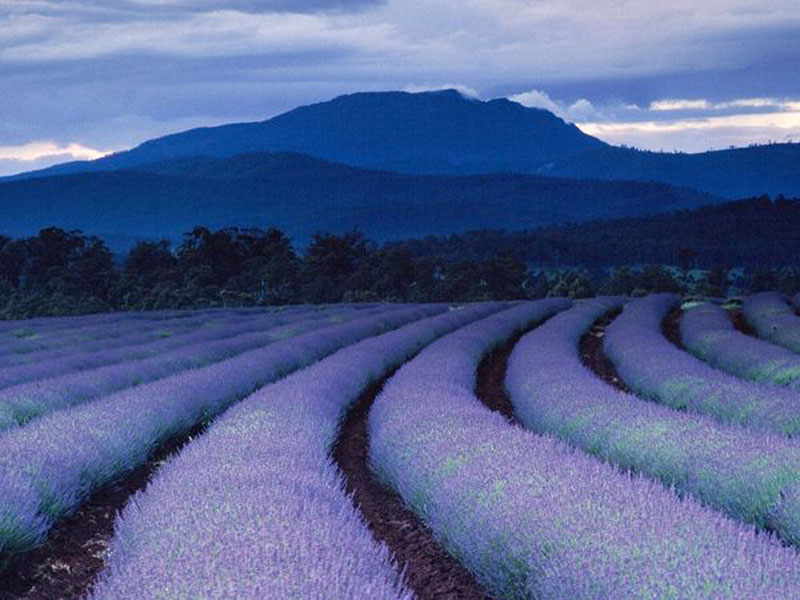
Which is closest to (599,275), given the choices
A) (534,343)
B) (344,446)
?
(534,343)

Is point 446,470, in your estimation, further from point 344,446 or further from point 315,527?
point 344,446

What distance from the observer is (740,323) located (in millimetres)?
22516

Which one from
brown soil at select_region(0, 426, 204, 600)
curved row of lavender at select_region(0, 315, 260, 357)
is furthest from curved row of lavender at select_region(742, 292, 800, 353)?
curved row of lavender at select_region(0, 315, 260, 357)

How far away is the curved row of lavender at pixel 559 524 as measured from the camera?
128 inches

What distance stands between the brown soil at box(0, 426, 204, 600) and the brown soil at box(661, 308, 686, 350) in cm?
1230

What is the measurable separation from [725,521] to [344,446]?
5342mm

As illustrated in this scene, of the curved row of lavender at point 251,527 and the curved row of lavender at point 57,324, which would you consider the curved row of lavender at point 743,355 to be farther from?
the curved row of lavender at point 57,324

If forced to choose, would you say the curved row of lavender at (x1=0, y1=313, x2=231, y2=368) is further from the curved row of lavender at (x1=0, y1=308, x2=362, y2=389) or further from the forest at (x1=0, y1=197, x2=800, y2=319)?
the forest at (x1=0, y1=197, x2=800, y2=319)

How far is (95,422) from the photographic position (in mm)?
7551

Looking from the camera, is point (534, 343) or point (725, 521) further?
point (534, 343)

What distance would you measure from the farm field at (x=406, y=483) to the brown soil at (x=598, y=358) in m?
0.50

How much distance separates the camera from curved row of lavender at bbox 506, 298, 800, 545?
5.23 m

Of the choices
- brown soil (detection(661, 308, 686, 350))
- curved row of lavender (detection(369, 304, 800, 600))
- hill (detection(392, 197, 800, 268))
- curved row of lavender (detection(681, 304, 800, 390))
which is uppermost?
curved row of lavender (detection(369, 304, 800, 600))

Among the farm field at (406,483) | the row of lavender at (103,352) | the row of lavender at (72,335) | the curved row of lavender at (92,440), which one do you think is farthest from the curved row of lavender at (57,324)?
the curved row of lavender at (92,440)
